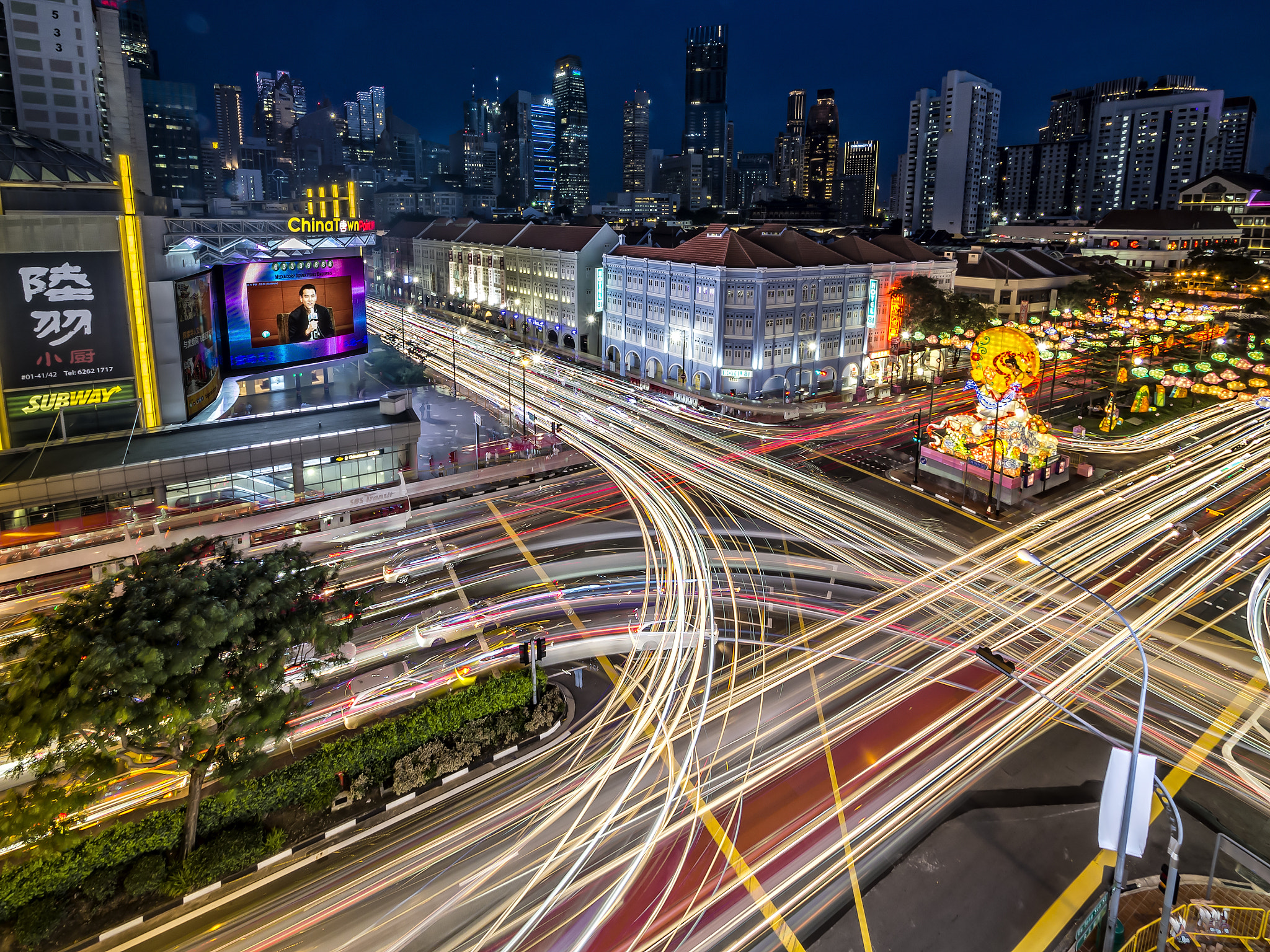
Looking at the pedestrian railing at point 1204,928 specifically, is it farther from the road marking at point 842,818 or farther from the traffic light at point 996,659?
the traffic light at point 996,659

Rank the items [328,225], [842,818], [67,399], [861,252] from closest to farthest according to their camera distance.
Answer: [842,818] → [67,399] → [328,225] → [861,252]

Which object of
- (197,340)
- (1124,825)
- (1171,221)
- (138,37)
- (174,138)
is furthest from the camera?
(138,37)

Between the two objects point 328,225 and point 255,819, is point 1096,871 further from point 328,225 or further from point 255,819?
point 328,225

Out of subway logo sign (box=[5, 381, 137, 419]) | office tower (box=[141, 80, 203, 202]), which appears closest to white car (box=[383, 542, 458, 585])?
subway logo sign (box=[5, 381, 137, 419])

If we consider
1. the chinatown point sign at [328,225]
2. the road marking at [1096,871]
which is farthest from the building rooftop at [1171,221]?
the chinatown point sign at [328,225]

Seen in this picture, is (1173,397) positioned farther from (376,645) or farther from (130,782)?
(130,782)

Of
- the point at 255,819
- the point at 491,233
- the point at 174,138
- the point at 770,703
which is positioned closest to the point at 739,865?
the point at 770,703
